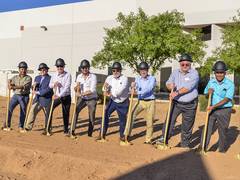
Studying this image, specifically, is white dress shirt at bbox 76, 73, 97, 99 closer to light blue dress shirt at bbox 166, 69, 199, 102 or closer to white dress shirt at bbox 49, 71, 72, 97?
white dress shirt at bbox 49, 71, 72, 97

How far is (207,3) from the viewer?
32219mm

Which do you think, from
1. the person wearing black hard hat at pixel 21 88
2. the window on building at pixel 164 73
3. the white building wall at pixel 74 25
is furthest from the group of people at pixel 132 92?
the window on building at pixel 164 73

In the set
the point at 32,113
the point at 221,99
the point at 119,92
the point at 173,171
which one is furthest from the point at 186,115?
the point at 32,113

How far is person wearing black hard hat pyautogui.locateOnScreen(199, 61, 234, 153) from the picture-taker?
334 inches

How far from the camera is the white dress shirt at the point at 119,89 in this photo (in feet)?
32.0

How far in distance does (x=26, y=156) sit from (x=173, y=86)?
3.14 meters

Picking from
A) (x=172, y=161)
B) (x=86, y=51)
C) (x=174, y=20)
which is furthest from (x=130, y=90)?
(x=86, y=51)

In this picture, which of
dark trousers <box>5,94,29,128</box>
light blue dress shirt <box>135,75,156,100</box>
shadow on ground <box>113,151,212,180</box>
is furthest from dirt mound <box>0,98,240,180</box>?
dark trousers <box>5,94,29,128</box>

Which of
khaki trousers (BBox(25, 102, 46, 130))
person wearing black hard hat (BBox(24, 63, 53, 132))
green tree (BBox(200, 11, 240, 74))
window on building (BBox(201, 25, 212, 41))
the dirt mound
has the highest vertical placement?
window on building (BBox(201, 25, 212, 41))

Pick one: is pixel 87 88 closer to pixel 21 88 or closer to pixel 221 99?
pixel 21 88

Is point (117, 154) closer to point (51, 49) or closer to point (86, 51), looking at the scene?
point (86, 51)

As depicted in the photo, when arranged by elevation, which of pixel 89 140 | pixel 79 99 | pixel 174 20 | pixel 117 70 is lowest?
pixel 89 140

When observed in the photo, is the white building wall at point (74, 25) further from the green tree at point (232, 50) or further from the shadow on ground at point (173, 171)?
the shadow on ground at point (173, 171)

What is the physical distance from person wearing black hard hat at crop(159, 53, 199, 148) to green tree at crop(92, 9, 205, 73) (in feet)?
51.8
